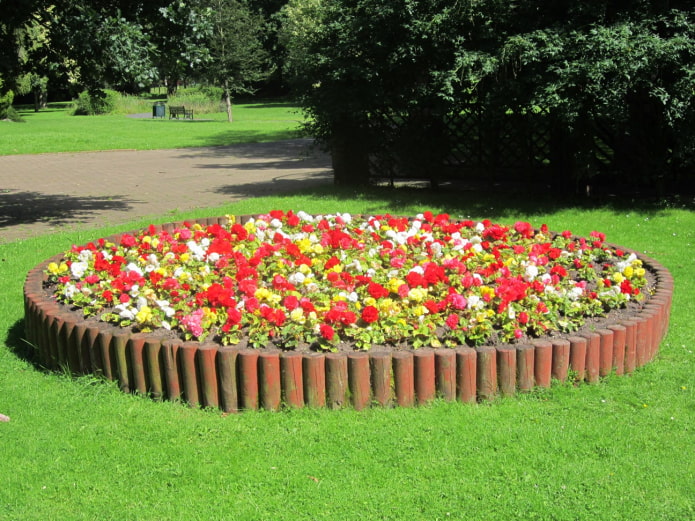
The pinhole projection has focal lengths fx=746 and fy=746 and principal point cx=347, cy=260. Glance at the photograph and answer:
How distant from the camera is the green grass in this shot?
320 cm

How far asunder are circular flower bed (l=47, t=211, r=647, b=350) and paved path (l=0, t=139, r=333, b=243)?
5.12 meters

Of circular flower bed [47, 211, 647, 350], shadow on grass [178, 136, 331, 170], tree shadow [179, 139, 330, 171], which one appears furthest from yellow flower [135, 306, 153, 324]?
shadow on grass [178, 136, 331, 170]

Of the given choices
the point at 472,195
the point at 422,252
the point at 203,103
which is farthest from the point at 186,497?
the point at 203,103

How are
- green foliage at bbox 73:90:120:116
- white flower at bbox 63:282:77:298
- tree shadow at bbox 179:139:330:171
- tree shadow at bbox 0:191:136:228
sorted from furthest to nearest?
green foliage at bbox 73:90:120:116 → tree shadow at bbox 179:139:330:171 → tree shadow at bbox 0:191:136:228 → white flower at bbox 63:282:77:298

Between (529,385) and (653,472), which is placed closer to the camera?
(653,472)

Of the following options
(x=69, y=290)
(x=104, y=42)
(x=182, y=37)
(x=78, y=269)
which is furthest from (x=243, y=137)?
(x=69, y=290)

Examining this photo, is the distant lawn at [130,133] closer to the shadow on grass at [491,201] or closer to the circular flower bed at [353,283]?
the shadow on grass at [491,201]

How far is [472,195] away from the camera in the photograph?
38.5 ft

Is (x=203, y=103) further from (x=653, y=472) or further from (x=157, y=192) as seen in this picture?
(x=653, y=472)

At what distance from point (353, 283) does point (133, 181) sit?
38.6 feet

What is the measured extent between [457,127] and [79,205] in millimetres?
6397

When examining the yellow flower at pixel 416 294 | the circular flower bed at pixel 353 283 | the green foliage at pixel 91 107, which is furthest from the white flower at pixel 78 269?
the green foliage at pixel 91 107

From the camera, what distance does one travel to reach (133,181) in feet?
51.3

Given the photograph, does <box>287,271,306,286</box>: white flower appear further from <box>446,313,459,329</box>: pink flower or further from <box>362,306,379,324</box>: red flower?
<box>446,313,459,329</box>: pink flower
